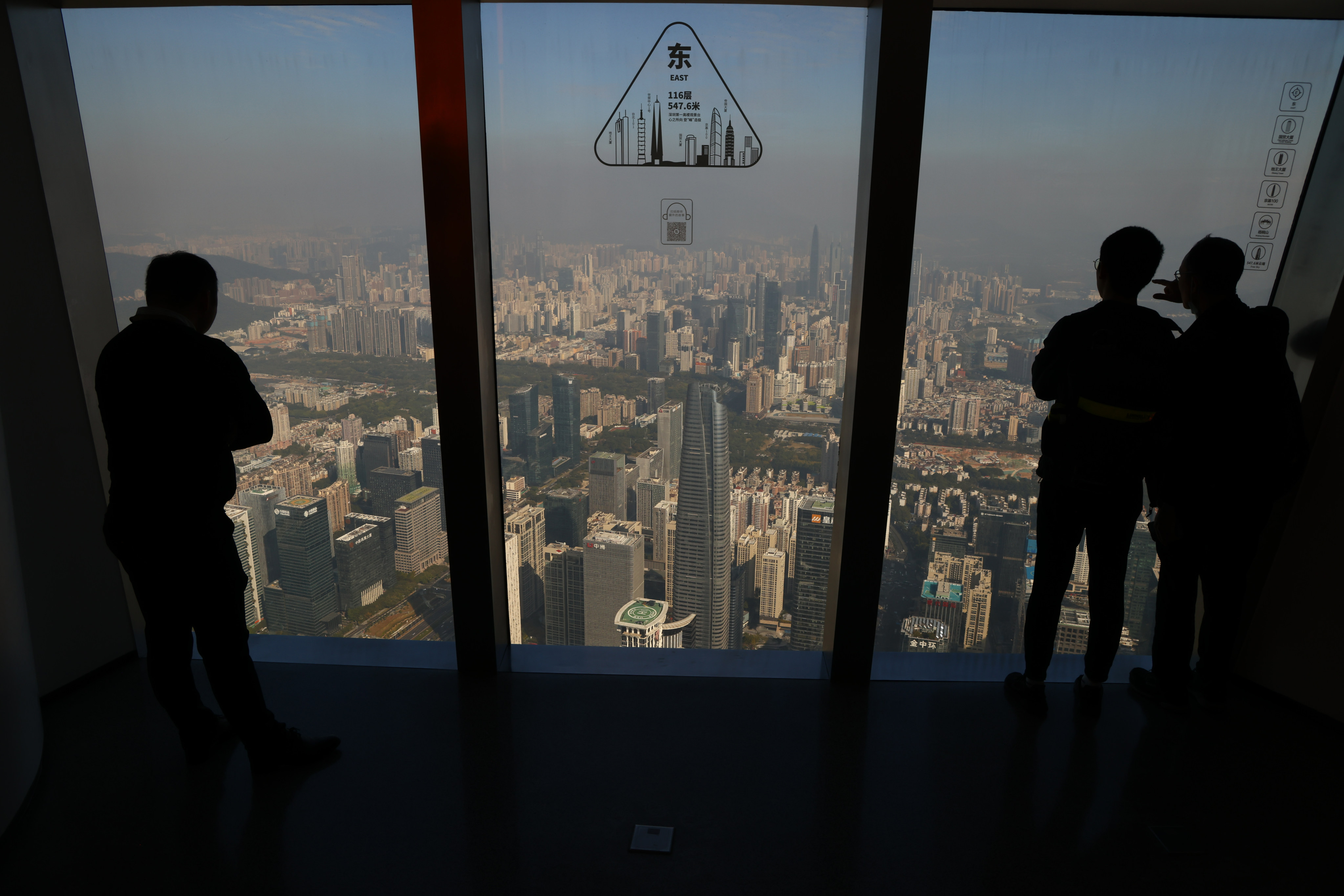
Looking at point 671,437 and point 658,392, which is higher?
point 658,392

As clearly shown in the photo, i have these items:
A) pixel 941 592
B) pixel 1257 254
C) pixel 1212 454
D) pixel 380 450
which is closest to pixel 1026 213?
pixel 1257 254

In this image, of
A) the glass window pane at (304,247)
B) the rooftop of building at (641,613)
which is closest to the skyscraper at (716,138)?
the glass window pane at (304,247)

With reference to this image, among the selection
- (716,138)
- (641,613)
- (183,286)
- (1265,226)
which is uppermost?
(716,138)

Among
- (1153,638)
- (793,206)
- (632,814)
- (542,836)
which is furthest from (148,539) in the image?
(1153,638)

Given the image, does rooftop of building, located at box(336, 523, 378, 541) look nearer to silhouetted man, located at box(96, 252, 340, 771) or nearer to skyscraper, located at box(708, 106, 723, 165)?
silhouetted man, located at box(96, 252, 340, 771)

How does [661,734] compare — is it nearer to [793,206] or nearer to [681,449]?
[681,449]

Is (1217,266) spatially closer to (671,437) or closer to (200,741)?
(671,437)

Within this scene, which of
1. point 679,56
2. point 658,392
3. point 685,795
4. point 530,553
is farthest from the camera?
point 530,553
